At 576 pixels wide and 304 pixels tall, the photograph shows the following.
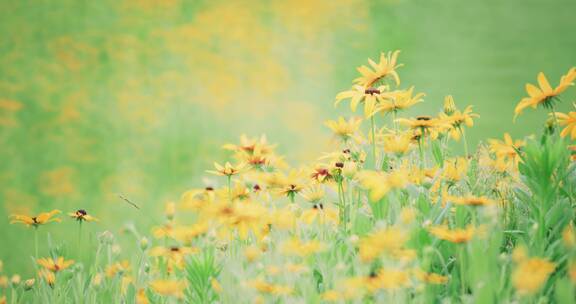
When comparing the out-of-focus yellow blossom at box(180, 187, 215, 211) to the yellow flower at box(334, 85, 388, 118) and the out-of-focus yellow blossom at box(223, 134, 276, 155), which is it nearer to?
the out-of-focus yellow blossom at box(223, 134, 276, 155)

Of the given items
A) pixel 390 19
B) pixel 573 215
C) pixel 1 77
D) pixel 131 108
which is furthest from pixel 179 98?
pixel 573 215

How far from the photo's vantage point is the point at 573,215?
3.60 ft

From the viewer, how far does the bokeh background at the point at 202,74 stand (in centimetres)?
275

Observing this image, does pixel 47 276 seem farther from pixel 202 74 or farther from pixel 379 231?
pixel 202 74

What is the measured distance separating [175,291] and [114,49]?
91.5 inches

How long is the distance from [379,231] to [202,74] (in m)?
2.36

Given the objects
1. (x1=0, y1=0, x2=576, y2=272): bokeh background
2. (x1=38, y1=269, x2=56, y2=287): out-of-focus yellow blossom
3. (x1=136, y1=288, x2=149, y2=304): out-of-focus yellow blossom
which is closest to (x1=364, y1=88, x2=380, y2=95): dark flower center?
(x1=136, y1=288, x2=149, y2=304): out-of-focus yellow blossom

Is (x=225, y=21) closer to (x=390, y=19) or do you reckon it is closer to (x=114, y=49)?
(x=114, y=49)

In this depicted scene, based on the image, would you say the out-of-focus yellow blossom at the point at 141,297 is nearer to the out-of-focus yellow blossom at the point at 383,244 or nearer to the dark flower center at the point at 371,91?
the out-of-focus yellow blossom at the point at 383,244

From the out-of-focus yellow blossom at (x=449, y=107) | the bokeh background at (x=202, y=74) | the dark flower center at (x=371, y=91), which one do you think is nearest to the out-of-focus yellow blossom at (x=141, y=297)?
the dark flower center at (x=371, y=91)

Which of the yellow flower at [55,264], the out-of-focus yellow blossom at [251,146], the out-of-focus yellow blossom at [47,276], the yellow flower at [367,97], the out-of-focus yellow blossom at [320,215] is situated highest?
the yellow flower at [367,97]

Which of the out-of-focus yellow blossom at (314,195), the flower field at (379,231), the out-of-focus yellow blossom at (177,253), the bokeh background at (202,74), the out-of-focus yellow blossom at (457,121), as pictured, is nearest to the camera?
the flower field at (379,231)

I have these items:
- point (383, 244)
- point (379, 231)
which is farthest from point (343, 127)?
point (383, 244)

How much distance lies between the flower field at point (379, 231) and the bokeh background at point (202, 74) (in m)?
1.45
